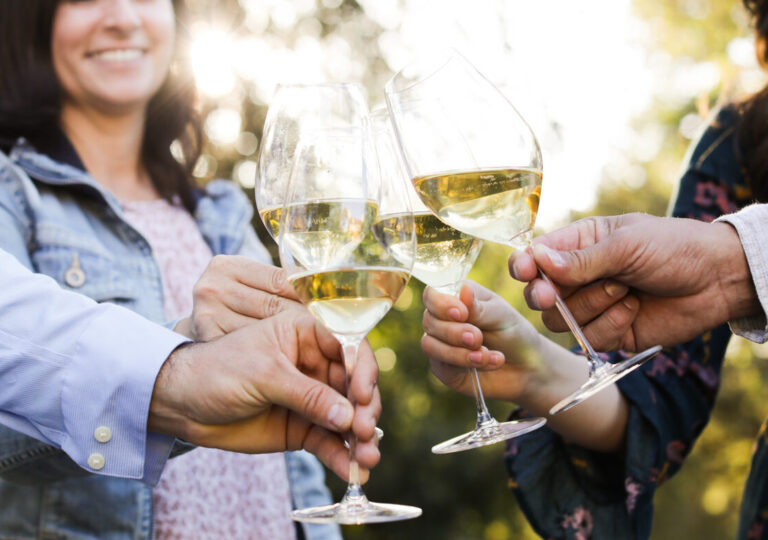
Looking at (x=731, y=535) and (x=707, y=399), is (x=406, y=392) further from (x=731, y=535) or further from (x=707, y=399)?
(x=731, y=535)

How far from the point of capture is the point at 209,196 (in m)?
3.48

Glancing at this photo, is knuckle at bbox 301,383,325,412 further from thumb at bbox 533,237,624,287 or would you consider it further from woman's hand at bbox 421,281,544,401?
thumb at bbox 533,237,624,287

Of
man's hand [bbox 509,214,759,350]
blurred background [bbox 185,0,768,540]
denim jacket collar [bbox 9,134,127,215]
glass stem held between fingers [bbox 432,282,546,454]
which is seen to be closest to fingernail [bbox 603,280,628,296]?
man's hand [bbox 509,214,759,350]

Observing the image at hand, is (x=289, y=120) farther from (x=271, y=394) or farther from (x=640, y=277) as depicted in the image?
(x=640, y=277)

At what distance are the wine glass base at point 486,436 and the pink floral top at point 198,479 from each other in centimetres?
113

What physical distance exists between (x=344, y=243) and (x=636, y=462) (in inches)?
54.0

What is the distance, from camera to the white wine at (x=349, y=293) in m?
1.50

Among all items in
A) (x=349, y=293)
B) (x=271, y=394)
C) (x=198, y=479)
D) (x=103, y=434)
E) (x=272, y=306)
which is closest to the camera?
(x=349, y=293)

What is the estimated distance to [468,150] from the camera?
5.71ft

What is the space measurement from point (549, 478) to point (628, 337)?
0.58 meters

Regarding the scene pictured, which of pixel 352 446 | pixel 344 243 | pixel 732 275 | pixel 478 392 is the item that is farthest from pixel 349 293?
pixel 732 275

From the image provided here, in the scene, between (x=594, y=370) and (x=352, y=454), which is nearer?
(x=352, y=454)

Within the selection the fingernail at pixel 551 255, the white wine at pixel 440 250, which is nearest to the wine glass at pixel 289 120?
the white wine at pixel 440 250

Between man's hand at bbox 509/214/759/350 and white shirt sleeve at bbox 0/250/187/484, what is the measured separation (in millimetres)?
956
